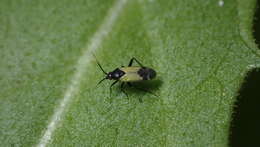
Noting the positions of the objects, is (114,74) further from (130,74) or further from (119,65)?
(130,74)

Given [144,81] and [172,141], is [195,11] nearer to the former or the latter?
[144,81]

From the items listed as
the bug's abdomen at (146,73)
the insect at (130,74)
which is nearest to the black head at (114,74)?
the insect at (130,74)

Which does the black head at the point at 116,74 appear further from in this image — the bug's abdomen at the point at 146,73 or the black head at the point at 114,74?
the bug's abdomen at the point at 146,73

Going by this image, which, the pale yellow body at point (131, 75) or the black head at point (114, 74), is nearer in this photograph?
the black head at point (114, 74)

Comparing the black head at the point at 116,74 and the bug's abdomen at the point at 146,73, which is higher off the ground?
the black head at the point at 116,74

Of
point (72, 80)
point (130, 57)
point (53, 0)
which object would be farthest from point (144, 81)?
point (53, 0)

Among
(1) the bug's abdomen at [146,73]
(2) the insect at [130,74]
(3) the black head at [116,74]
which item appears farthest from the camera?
(3) the black head at [116,74]

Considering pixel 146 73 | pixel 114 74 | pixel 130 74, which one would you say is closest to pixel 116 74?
pixel 114 74
